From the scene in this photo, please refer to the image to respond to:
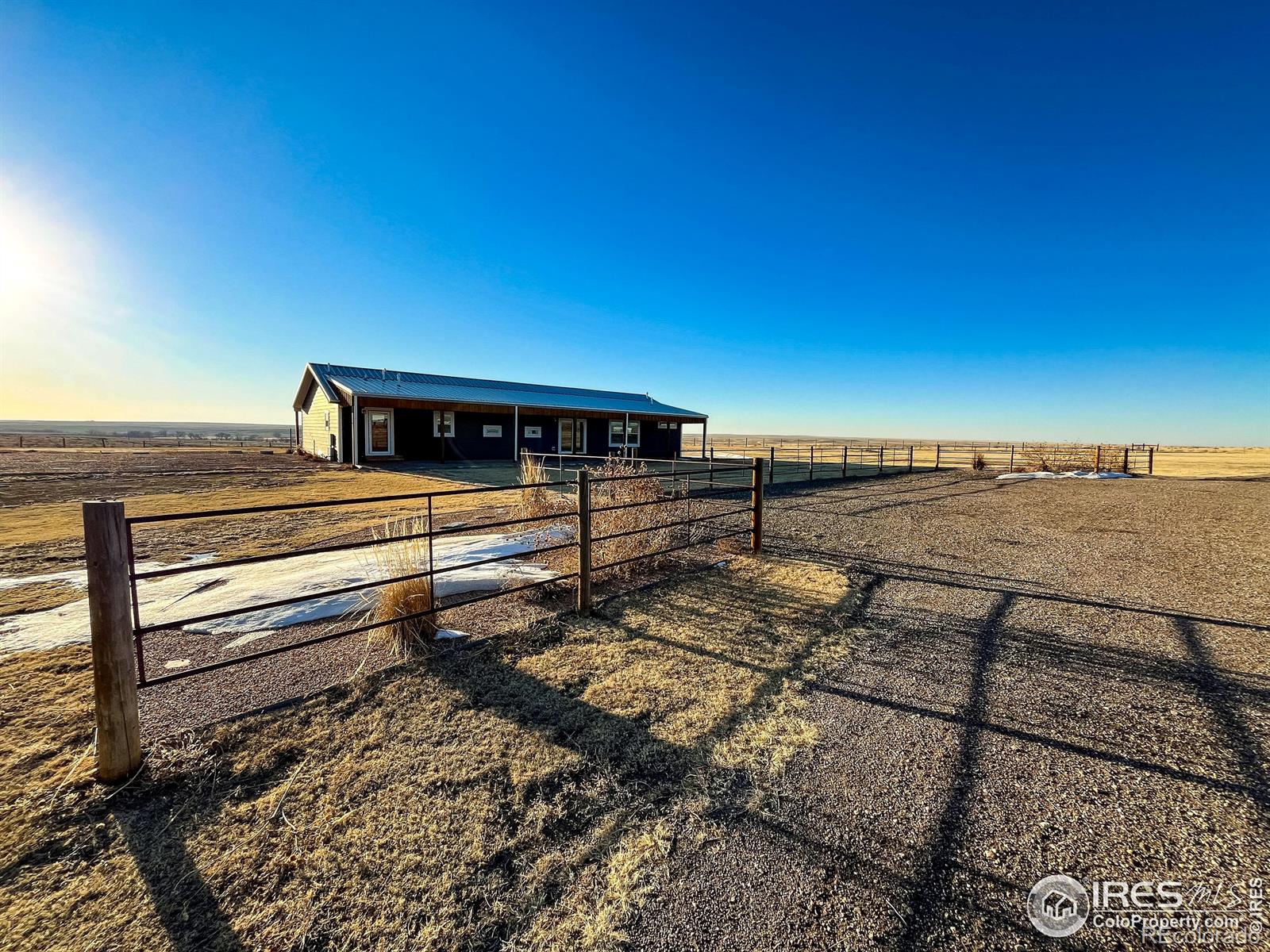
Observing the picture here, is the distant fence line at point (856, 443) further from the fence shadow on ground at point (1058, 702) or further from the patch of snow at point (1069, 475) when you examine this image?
the fence shadow on ground at point (1058, 702)

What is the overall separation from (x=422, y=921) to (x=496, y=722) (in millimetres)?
1212

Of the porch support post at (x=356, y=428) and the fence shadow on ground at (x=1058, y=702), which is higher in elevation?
the porch support post at (x=356, y=428)

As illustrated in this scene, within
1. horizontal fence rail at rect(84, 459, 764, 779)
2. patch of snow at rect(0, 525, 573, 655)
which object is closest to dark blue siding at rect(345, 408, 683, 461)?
horizontal fence rail at rect(84, 459, 764, 779)

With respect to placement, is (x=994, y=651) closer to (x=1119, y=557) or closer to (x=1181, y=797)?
(x=1181, y=797)

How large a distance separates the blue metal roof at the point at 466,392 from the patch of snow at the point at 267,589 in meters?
14.0

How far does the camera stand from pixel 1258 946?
1.72m

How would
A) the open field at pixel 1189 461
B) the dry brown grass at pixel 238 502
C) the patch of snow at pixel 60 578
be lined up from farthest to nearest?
1. the open field at pixel 1189 461
2. the dry brown grass at pixel 238 502
3. the patch of snow at pixel 60 578

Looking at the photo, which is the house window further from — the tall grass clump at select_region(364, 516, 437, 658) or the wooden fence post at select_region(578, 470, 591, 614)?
the tall grass clump at select_region(364, 516, 437, 658)

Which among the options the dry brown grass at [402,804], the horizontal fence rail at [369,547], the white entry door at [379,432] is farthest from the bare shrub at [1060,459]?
the white entry door at [379,432]

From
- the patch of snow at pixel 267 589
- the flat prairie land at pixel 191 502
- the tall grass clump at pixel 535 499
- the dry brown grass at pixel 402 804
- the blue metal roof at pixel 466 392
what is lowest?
the dry brown grass at pixel 402 804

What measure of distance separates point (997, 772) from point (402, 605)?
3913 millimetres

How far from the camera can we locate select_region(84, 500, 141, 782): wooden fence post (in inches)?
92.6

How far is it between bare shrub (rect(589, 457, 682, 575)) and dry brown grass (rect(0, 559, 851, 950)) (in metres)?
2.12

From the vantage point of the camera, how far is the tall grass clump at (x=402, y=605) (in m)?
3.90
